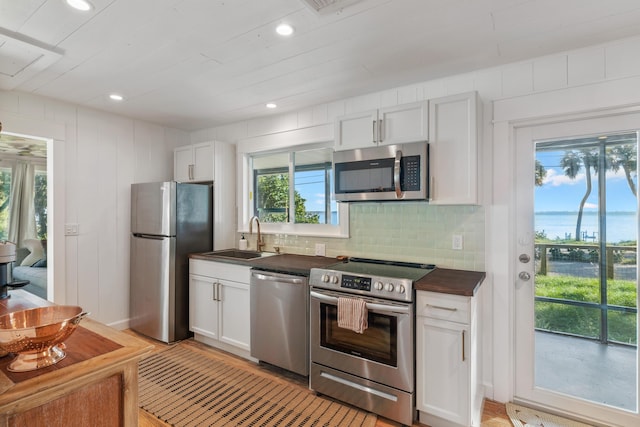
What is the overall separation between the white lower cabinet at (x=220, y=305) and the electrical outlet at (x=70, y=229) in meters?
1.16

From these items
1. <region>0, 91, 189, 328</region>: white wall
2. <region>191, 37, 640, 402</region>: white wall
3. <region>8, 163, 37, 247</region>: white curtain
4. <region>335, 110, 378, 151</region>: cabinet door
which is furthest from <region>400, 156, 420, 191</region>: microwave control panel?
<region>8, 163, 37, 247</region>: white curtain

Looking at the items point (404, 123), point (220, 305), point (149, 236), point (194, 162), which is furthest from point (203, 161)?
point (404, 123)

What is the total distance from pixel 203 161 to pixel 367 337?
275cm

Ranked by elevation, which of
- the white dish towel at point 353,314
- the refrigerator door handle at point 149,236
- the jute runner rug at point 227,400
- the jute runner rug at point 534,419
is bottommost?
the jute runner rug at point 534,419

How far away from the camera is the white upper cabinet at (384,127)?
2.41 metres

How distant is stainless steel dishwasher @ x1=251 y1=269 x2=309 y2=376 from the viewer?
8.44 feet

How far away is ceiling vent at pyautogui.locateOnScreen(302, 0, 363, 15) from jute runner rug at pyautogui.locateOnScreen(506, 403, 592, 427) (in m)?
2.71

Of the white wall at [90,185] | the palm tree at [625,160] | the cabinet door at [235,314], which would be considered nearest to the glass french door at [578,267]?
the palm tree at [625,160]

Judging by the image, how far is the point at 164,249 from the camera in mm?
3393

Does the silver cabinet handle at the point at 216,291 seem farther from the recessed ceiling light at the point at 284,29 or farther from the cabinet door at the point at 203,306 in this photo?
the recessed ceiling light at the point at 284,29

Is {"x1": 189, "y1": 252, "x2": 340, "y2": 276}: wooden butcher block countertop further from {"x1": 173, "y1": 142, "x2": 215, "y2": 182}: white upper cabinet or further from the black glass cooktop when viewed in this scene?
{"x1": 173, "y1": 142, "x2": 215, "y2": 182}: white upper cabinet

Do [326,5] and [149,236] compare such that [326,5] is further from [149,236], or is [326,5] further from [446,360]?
[149,236]

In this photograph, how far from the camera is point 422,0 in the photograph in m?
1.64

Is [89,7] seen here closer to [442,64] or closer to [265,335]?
[442,64]
